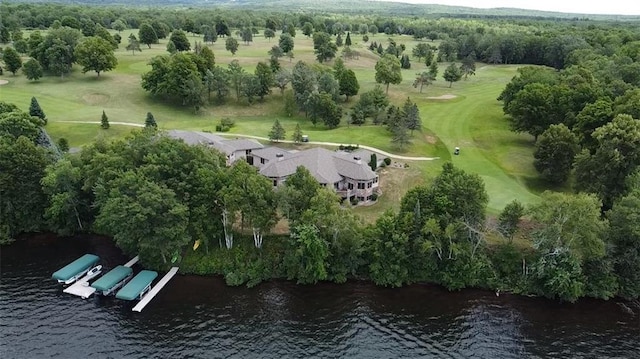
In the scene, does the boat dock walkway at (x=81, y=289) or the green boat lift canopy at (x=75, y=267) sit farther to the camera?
the green boat lift canopy at (x=75, y=267)

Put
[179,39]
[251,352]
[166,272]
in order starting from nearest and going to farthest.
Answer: [251,352]
[166,272]
[179,39]

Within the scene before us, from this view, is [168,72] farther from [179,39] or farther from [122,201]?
[122,201]

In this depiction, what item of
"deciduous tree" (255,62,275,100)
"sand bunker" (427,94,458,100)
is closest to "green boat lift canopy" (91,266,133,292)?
"deciduous tree" (255,62,275,100)

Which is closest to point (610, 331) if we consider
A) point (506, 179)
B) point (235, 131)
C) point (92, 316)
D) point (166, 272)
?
point (506, 179)

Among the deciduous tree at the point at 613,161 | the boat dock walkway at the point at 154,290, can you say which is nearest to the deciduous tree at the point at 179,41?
the boat dock walkway at the point at 154,290

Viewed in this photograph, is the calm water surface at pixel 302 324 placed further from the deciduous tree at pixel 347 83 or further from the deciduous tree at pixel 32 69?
the deciduous tree at pixel 32 69
